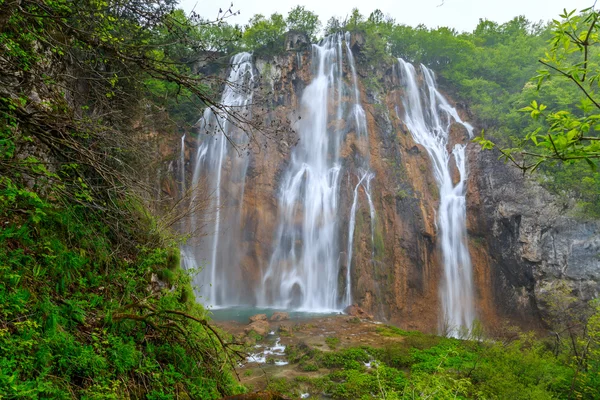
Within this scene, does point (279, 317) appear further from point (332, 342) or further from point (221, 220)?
point (221, 220)

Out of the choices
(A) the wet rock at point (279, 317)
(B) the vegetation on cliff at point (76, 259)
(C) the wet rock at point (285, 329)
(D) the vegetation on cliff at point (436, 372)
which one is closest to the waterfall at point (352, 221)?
(A) the wet rock at point (279, 317)

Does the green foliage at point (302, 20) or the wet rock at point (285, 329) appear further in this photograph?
the green foliage at point (302, 20)

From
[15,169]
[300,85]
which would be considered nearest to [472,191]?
[300,85]

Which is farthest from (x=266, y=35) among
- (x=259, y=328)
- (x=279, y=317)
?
(x=259, y=328)

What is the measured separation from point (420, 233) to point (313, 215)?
20.6 ft

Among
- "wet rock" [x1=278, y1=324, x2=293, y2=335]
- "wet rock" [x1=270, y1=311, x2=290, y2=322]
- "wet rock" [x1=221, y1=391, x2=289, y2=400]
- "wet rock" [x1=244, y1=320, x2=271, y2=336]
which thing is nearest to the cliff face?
"wet rock" [x1=270, y1=311, x2=290, y2=322]

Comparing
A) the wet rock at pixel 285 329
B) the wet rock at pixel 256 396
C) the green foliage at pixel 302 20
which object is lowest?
the wet rock at pixel 285 329

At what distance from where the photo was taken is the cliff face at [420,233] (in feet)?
56.0

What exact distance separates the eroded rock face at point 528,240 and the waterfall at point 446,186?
3.17ft

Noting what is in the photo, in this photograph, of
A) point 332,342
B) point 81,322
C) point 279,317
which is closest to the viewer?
point 81,322

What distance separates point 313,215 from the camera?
21188mm

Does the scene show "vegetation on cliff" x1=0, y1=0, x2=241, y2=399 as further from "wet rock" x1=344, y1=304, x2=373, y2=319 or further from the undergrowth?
"wet rock" x1=344, y1=304, x2=373, y2=319

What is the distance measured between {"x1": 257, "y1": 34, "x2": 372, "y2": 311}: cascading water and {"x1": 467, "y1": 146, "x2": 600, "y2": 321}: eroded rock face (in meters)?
7.25

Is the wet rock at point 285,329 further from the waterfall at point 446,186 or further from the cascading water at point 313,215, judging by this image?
the waterfall at point 446,186
